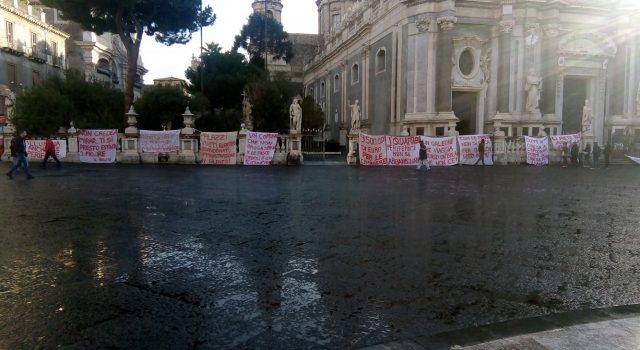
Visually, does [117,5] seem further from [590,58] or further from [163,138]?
[590,58]

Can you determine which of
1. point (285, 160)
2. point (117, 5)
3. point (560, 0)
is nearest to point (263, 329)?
point (285, 160)

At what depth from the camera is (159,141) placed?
22.2 m

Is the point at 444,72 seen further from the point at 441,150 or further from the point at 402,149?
the point at 402,149

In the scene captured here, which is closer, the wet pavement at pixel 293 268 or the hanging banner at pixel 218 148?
the wet pavement at pixel 293 268

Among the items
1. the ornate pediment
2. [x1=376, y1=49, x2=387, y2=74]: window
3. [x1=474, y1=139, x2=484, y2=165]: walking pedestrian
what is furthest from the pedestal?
the ornate pediment

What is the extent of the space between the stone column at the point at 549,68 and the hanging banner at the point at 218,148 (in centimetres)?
1920

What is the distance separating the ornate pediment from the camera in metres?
28.6

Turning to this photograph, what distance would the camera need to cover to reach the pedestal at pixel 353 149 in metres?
22.7

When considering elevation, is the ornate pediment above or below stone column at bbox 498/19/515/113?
above

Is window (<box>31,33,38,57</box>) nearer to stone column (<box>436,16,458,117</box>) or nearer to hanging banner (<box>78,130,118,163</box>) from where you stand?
hanging banner (<box>78,130,118,163</box>)

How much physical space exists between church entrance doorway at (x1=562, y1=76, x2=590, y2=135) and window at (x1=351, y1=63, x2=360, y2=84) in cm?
1427

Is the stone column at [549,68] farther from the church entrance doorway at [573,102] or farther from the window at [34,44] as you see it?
the window at [34,44]

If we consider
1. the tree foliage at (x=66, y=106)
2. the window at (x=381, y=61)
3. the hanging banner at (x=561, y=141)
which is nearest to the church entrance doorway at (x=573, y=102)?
the hanging banner at (x=561, y=141)

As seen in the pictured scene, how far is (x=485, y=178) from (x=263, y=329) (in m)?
14.1
